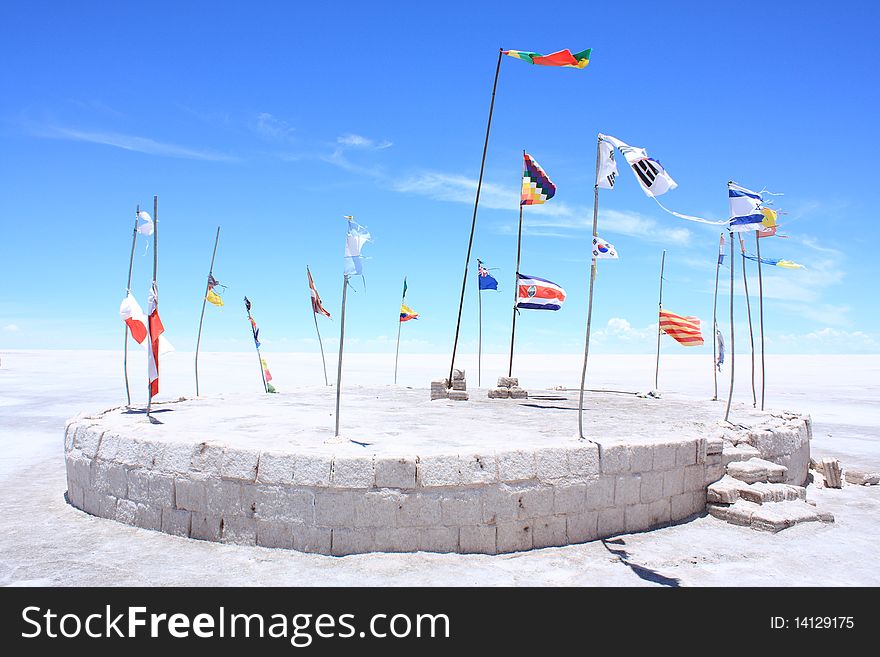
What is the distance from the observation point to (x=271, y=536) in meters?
7.76

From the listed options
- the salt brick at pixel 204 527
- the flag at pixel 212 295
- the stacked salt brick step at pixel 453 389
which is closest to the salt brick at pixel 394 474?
the salt brick at pixel 204 527

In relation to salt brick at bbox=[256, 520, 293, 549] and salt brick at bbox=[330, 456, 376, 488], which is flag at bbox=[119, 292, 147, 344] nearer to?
salt brick at bbox=[256, 520, 293, 549]

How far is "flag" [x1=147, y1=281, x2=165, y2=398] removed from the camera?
1059 cm

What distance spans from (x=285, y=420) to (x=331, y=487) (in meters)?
3.93

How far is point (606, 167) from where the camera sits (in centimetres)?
938

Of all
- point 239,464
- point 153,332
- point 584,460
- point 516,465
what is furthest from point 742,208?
point 153,332

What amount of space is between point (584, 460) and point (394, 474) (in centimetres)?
269

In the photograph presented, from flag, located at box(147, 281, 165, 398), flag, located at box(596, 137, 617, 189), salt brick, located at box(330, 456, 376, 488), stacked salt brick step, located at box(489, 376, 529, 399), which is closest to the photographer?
salt brick, located at box(330, 456, 376, 488)

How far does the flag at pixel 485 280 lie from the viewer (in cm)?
1866

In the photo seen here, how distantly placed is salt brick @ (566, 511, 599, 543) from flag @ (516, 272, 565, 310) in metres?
7.79

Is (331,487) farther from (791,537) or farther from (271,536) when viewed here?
(791,537)

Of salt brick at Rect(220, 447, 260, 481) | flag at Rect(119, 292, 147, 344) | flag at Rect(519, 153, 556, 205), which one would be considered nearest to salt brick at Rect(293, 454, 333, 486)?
salt brick at Rect(220, 447, 260, 481)

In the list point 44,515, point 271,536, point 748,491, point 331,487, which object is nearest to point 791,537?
point 748,491
